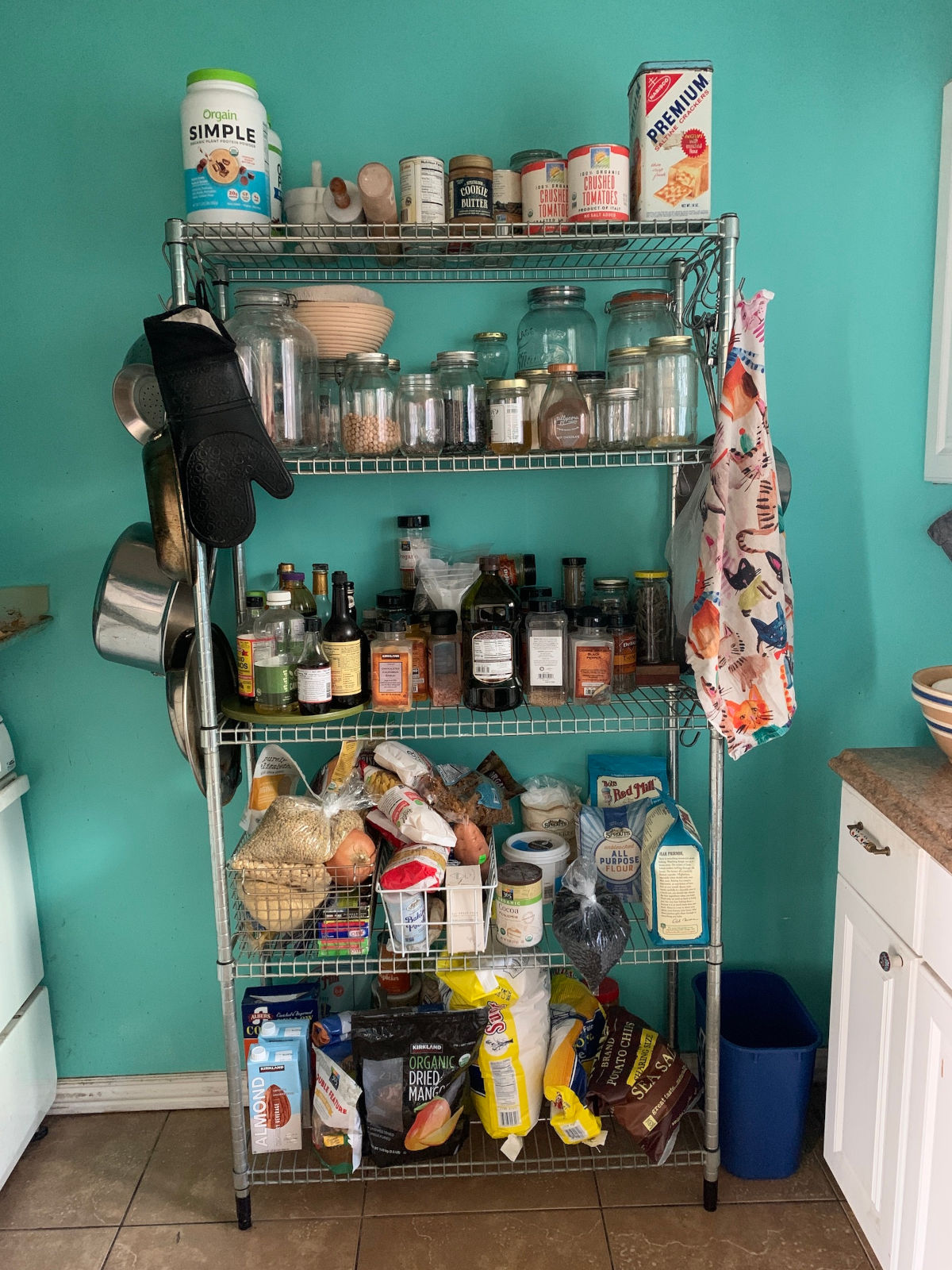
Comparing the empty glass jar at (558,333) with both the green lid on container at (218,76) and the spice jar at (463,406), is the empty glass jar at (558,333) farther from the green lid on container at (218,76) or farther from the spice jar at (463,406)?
the green lid on container at (218,76)

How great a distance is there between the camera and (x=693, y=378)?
167cm

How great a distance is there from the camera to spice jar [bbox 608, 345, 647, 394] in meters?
1.66

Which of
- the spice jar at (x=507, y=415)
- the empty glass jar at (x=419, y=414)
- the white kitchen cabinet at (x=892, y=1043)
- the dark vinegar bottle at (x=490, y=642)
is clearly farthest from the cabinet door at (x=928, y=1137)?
the empty glass jar at (x=419, y=414)

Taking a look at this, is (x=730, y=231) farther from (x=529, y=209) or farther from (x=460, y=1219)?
(x=460, y=1219)

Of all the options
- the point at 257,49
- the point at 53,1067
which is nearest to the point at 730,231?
the point at 257,49

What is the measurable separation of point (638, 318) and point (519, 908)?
111 centimetres

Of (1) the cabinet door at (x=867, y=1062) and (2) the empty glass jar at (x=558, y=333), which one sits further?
(2) the empty glass jar at (x=558, y=333)

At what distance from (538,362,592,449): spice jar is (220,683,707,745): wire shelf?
0.47 metres

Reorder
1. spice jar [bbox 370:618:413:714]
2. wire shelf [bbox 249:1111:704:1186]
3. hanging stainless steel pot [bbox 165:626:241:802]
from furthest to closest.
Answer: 1. wire shelf [bbox 249:1111:704:1186]
2. hanging stainless steel pot [bbox 165:626:241:802]
3. spice jar [bbox 370:618:413:714]

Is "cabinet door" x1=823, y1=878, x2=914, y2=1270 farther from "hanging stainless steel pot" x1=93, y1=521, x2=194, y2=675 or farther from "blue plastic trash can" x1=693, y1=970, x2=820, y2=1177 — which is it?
"hanging stainless steel pot" x1=93, y1=521, x2=194, y2=675

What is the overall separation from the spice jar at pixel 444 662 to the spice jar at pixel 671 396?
48 centimetres

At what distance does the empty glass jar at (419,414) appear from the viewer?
1682 millimetres

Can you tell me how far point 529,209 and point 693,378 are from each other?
1.34 ft

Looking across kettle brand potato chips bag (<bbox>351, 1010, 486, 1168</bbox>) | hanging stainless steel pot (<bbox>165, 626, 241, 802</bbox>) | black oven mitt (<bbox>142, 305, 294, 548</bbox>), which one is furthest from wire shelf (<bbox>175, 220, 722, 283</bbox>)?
kettle brand potato chips bag (<bbox>351, 1010, 486, 1168</bbox>)
